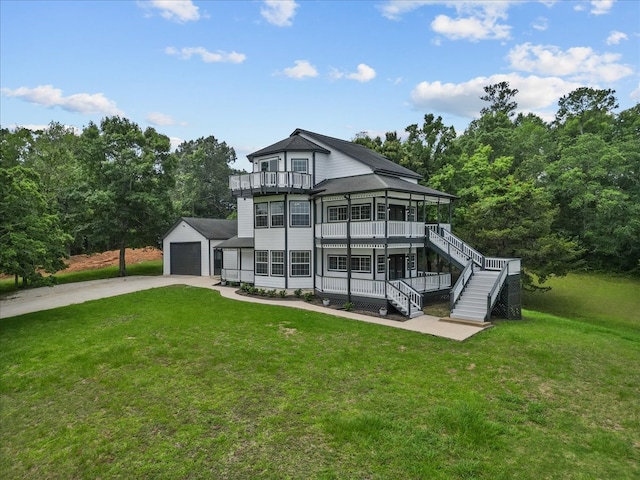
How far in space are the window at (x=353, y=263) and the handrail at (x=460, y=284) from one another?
5060 mm

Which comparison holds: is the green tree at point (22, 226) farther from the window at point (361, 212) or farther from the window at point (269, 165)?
the window at point (361, 212)

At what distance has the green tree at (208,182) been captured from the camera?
55375 millimetres

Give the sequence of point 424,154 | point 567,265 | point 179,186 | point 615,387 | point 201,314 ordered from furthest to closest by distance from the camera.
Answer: point 179,186 → point 424,154 → point 567,265 → point 201,314 → point 615,387

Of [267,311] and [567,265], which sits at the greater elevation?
[567,265]

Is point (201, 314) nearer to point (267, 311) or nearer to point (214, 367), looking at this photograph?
point (267, 311)

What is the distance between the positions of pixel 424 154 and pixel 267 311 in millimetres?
21563

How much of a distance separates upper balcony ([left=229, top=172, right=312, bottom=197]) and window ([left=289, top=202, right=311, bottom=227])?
953mm

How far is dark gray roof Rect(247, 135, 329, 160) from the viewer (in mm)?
23312

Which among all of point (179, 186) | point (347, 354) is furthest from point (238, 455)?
point (179, 186)

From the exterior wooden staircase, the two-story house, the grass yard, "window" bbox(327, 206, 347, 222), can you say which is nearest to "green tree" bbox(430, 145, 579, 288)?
the two-story house

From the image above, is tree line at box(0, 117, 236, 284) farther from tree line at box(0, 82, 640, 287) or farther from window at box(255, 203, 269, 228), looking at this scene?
window at box(255, 203, 269, 228)

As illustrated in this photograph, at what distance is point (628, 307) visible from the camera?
88.9ft

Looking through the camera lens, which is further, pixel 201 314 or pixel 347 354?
pixel 201 314

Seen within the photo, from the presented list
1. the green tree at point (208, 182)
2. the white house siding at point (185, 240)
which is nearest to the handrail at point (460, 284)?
the white house siding at point (185, 240)
